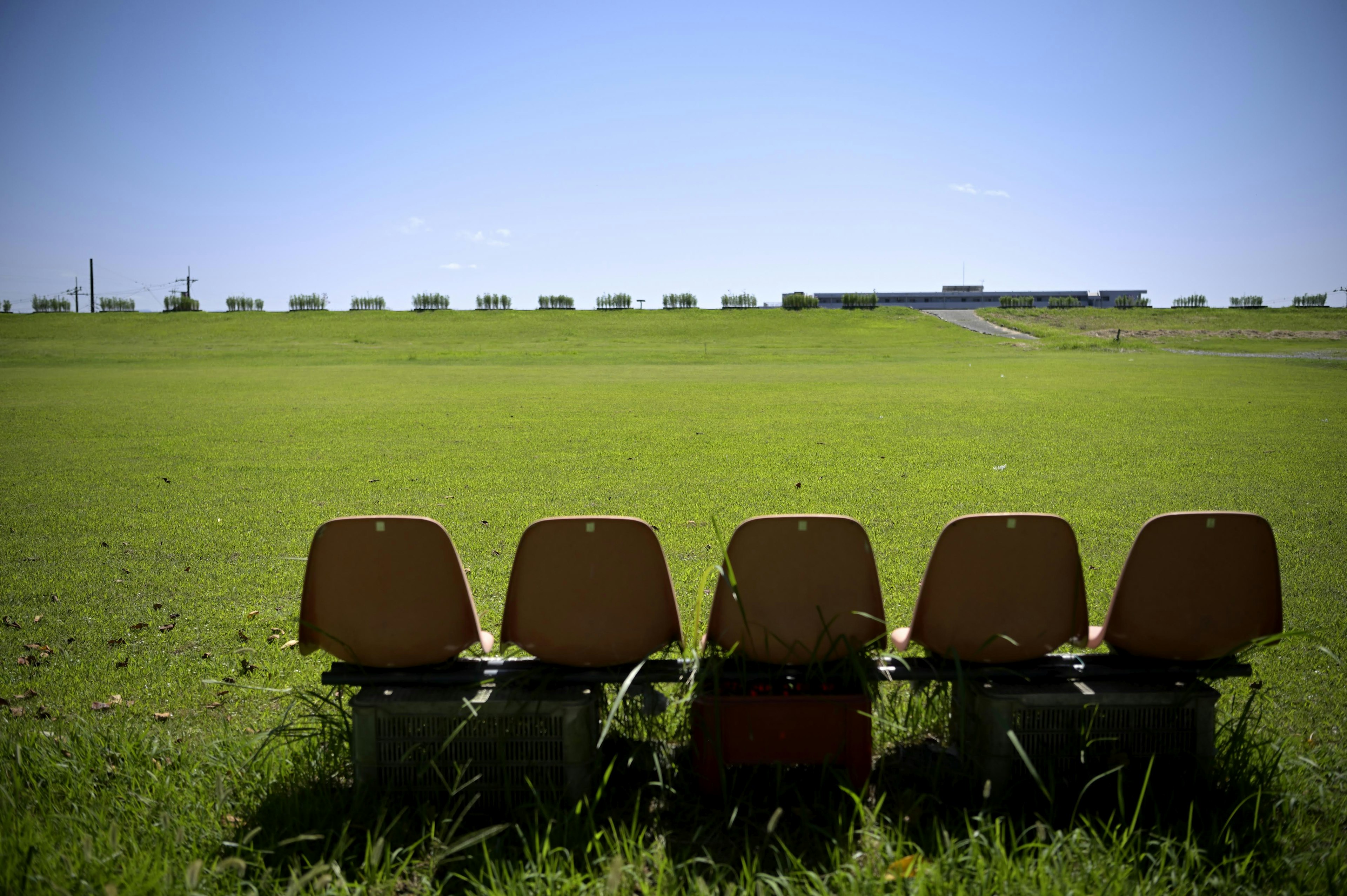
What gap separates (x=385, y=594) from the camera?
284 cm

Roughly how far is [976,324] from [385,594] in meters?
67.9

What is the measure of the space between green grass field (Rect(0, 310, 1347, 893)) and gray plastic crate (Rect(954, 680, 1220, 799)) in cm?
21

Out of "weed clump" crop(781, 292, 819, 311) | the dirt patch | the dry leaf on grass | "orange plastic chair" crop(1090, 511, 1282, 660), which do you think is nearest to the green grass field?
the dry leaf on grass

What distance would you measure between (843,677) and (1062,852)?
31.9 inches

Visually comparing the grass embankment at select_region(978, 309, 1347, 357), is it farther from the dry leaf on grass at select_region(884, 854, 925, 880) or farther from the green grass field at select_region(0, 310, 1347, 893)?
the dry leaf on grass at select_region(884, 854, 925, 880)

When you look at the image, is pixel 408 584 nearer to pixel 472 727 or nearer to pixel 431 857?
pixel 472 727

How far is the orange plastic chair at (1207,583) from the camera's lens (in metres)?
2.83

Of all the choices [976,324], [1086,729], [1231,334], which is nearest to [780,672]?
[1086,729]

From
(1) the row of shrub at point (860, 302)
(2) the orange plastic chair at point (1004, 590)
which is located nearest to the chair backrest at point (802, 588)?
(2) the orange plastic chair at point (1004, 590)

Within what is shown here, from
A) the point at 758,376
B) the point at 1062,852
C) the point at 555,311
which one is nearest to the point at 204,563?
the point at 1062,852

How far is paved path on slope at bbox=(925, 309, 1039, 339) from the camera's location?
56.2m

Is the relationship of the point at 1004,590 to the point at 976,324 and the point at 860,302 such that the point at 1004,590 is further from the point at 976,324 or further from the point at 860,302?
the point at 860,302

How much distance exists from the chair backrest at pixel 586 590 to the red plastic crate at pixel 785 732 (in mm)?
352

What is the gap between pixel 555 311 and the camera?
7794 cm
